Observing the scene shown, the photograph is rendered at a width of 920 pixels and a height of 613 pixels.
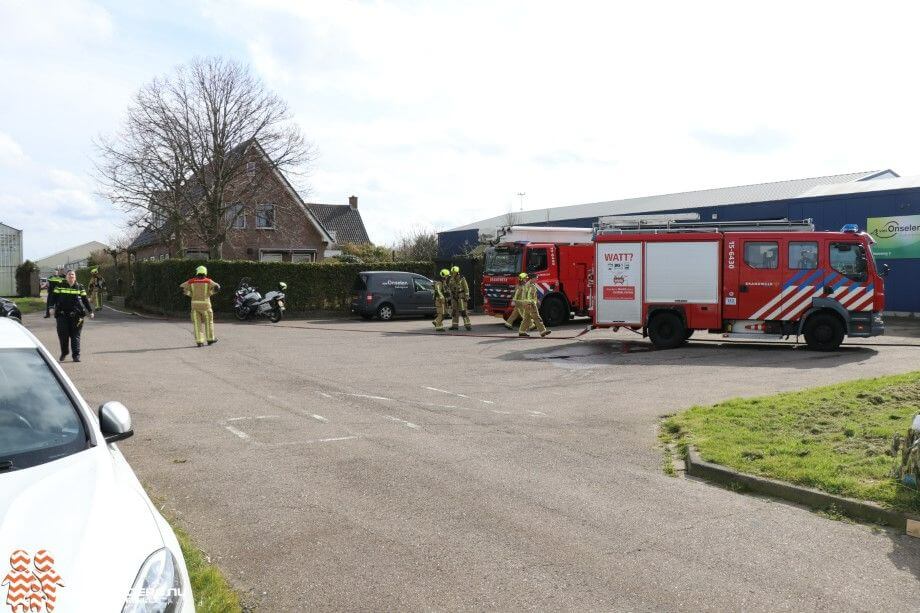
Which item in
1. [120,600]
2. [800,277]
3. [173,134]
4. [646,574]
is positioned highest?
[173,134]

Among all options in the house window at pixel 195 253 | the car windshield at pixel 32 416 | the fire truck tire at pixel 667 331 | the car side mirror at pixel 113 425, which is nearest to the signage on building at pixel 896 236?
the fire truck tire at pixel 667 331

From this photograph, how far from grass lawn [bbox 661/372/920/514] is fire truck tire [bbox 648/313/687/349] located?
681 centimetres

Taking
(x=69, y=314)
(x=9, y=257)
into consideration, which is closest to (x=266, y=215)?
(x=9, y=257)

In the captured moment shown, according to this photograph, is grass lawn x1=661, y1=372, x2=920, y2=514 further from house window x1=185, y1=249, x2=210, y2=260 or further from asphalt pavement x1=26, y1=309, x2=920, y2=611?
house window x1=185, y1=249, x2=210, y2=260

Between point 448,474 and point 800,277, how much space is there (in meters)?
12.4

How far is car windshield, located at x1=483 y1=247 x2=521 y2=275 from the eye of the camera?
23828mm

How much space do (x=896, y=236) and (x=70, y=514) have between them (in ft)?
92.6

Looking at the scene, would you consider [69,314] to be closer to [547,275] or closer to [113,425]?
[113,425]

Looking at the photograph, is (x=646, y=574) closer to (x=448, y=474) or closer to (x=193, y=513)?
(x=448, y=474)

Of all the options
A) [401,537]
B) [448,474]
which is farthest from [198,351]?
[401,537]

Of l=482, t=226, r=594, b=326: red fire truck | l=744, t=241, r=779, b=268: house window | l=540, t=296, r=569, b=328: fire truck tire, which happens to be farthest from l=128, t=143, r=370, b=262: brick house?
l=744, t=241, r=779, b=268: house window

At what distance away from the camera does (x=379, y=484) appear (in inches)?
257

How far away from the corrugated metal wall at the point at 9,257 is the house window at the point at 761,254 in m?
43.5

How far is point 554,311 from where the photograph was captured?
78.4 feet
